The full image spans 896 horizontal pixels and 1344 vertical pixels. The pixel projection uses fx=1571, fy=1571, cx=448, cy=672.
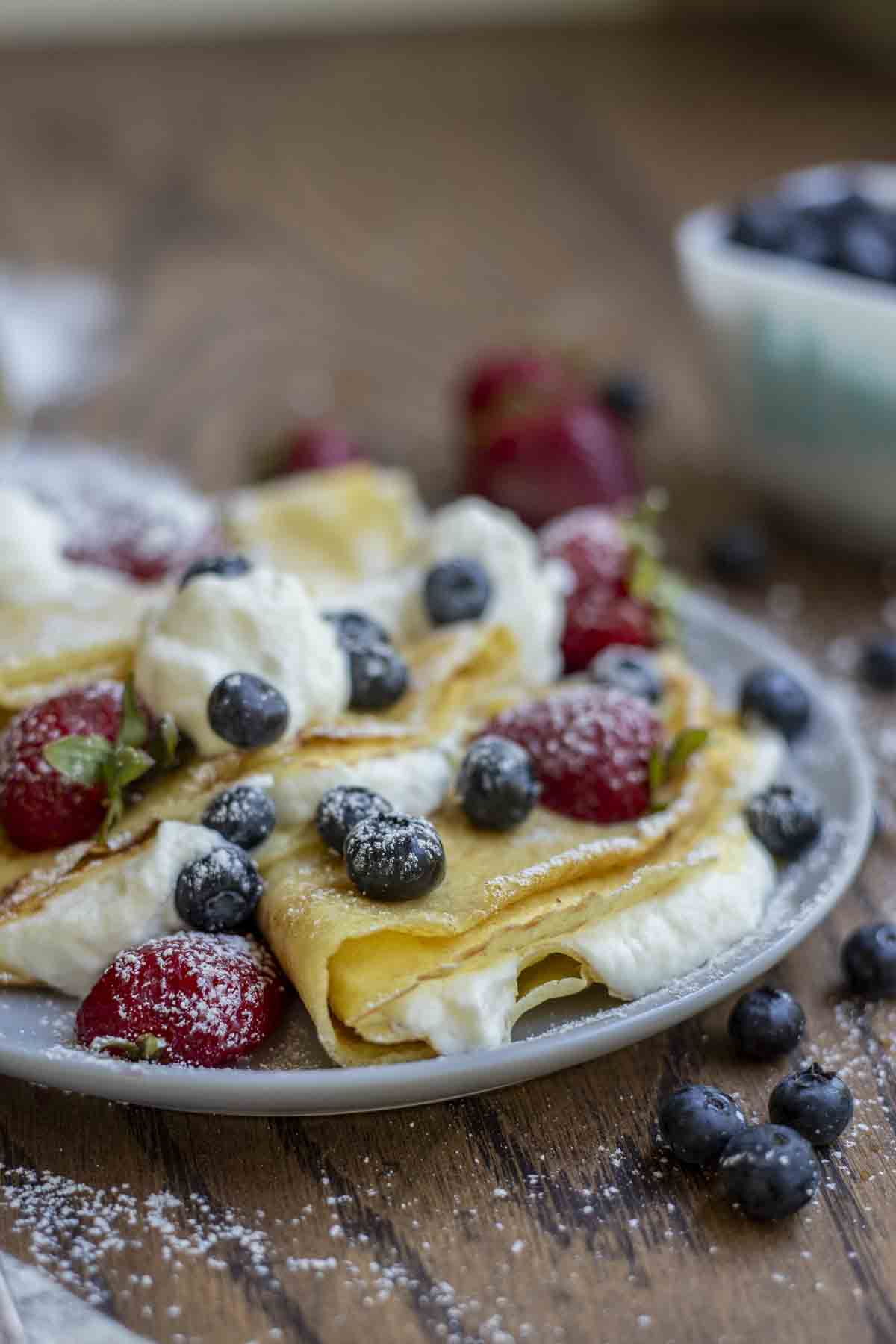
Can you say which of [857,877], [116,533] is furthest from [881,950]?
[116,533]

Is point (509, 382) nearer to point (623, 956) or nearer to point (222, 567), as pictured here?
point (222, 567)

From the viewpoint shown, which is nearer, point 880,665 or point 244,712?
point 244,712

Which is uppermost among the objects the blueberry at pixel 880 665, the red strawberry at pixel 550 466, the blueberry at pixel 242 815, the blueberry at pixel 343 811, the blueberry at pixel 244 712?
the blueberry at pixel 244 712

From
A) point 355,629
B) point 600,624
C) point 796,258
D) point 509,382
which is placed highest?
point 796,258

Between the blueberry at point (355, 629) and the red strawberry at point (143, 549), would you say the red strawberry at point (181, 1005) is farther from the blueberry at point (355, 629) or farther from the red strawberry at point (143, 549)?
the red strawberry at point (143, 549)

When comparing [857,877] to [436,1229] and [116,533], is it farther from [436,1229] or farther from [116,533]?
[116,533]

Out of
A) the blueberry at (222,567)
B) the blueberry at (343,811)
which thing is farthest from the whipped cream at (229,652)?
the blueberry at (343,811)

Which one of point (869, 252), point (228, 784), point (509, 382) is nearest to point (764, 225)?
point (869, 252)
